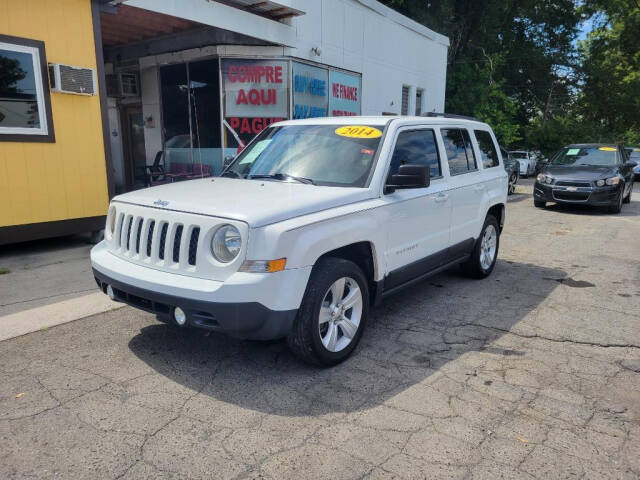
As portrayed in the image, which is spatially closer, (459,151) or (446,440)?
(446,440)

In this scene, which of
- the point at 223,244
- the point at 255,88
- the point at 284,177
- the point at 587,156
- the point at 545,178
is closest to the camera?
the point at 223,244

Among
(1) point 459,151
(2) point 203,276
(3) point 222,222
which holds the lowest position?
(2) point 203,276

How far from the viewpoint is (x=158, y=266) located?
341cm

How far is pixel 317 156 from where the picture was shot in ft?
14.3

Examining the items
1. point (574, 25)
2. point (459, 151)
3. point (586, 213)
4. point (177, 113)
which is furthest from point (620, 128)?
point (459, 151)

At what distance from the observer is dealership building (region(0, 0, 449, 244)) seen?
264 inches

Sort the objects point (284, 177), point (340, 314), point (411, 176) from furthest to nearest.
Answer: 1. point (284, 177)
2. point (411, 176)
3. point (340, 314)

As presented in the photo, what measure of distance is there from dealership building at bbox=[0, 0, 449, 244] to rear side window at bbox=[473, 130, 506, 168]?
5.42 m

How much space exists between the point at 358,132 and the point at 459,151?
156cm

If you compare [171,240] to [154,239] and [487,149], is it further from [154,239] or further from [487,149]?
[487,149]

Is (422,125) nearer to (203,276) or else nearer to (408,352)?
(408,352)

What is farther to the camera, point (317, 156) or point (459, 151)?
point (459, 151)

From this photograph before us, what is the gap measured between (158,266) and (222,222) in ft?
2.03

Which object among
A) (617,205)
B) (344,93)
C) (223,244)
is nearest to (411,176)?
(223,244)
